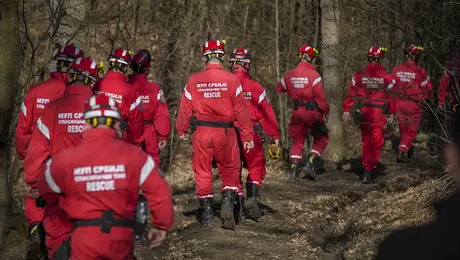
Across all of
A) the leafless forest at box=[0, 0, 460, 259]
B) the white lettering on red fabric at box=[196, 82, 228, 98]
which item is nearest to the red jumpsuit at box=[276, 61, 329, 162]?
the leafless forest at box=[0, 0, 460, 259]

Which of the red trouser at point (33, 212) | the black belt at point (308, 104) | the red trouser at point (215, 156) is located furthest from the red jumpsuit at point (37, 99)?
the black belt at point (308, 104)

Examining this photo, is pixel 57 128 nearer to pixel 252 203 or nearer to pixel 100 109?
pixel 100 109

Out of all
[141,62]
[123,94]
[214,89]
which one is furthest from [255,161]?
[123,94]

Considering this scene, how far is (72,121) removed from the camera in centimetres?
727

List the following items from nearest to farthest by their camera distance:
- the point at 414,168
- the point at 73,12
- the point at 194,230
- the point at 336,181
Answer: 1. the point at 194,230
2. the point at 73,12
3. the point at 336,181
4. the point at 414,168

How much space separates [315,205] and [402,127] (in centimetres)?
524

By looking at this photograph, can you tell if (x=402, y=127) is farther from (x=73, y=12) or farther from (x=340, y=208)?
(x=73, y=12)

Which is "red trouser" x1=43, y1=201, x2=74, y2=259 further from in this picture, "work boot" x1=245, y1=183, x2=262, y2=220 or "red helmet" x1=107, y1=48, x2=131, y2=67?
"work boot" x1=245, y1=183, x2=262, y2=220

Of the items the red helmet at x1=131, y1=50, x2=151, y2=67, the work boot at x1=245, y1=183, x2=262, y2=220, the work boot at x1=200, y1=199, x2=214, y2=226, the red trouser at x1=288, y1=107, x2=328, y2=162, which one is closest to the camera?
the work boot at x1=200, y1=199, x2=214, y2=226

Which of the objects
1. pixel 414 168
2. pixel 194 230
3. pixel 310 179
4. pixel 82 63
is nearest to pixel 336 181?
pixel 310 179

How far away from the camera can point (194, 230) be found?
9.84 metres

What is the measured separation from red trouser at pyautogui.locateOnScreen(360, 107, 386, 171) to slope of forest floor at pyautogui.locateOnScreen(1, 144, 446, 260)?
2.39 ft

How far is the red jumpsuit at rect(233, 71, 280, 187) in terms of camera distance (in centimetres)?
1098

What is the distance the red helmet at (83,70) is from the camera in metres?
7.46
